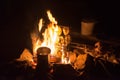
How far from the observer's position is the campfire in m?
4.68

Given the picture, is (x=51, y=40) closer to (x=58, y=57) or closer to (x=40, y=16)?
(x=58, y=57)

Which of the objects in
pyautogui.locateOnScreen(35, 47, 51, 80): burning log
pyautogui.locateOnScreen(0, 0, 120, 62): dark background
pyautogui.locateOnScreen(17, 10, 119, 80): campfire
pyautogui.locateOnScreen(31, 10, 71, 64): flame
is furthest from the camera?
pyautogui.locateOnScreen(0, 0, 120, 62): dark background

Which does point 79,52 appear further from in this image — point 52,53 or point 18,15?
point 18,15

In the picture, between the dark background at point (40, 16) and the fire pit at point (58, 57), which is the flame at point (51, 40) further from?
the dark background at point (40, 16)

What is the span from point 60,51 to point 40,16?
1.71 metres

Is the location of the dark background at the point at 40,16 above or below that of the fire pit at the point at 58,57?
above

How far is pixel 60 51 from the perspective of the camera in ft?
16.3

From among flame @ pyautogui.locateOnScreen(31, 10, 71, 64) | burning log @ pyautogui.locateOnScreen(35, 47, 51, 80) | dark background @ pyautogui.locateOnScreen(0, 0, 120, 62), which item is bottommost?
burning log @ pyautogui.locateOnScreen(35, 47, 51, 80)

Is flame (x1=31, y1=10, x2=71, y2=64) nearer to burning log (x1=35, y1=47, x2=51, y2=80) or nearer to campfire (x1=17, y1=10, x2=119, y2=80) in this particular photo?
campfire (x1=17, y1=10, x2=119, y2=80)

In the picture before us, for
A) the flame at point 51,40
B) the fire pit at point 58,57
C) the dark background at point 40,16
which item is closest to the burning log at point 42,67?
the fire pit at point 58,57

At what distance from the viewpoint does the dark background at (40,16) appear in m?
5.91

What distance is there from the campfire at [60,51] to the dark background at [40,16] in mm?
536

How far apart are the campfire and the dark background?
0.54 meters

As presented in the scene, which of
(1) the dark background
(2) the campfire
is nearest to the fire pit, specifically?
(2) the campfire
